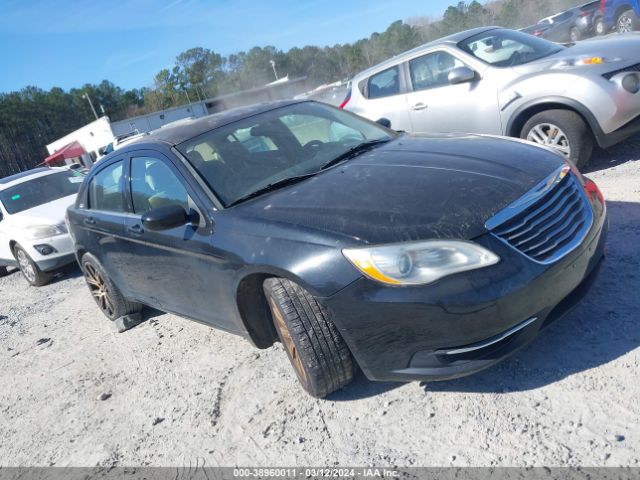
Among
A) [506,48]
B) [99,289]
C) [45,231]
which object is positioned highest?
[506,48]

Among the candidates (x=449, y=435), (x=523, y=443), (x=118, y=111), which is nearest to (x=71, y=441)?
(x=449, y=435)

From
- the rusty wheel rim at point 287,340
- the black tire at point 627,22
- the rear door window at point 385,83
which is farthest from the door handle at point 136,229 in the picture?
the black tire at point 627,22

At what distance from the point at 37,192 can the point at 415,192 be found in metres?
7.89

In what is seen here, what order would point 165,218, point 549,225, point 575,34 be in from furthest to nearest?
point 575,34 < point 165,218 < point 549,225

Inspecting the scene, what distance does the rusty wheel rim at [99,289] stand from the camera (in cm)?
508

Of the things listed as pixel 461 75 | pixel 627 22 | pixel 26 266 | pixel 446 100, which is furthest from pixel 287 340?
pixel 627 22

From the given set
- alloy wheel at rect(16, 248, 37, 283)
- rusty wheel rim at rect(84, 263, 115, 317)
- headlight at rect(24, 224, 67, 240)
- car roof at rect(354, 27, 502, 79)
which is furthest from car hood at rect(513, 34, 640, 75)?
alloy wheel at rect(16, 248, 37, 283)

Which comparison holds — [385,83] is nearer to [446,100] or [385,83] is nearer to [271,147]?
[446,100]

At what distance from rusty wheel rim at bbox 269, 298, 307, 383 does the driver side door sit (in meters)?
3.83

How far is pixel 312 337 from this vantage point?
2.73 meters

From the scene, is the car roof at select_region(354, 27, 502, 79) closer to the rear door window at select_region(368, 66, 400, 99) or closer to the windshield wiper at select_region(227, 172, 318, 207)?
the rear door window at select_region(368, 66, 400, 99)

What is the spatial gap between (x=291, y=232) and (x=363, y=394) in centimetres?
101

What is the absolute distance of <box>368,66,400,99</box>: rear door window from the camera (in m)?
7.04

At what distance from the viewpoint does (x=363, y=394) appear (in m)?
2.97
